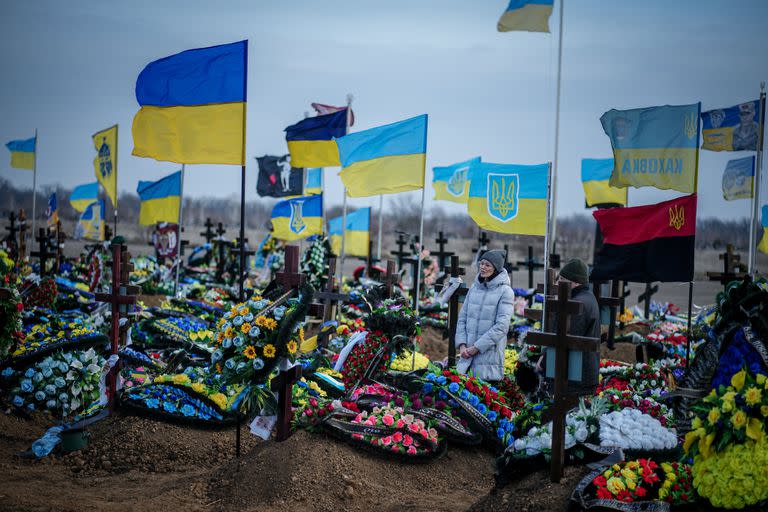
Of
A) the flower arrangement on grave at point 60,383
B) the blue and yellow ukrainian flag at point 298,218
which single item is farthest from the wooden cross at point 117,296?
the blue and yellow ukrainian flag at point 298,218

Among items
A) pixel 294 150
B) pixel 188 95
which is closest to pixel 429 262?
pixel 294 150

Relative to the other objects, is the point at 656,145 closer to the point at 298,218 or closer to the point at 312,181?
the point at 298,218

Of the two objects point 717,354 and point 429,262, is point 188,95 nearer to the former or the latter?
point 717,354

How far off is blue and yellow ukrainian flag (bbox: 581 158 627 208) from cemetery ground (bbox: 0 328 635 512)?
11.6m

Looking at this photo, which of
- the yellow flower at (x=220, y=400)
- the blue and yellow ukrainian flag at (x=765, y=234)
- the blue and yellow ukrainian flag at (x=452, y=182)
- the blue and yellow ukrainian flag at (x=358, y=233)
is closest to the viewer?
the yellow flower at (x=220, y=400)

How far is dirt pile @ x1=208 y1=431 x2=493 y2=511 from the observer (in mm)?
5098

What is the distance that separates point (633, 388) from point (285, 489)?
4647 millimetres

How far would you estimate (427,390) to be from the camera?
6.72 meters

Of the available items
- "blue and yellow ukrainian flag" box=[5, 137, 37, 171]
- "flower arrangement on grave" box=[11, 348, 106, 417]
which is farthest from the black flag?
"flower arrangement on grave" box=[11, 348, 106, 417]

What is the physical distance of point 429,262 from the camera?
18688 millimetres

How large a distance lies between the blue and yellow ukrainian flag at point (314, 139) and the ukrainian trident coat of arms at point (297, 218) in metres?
2.88

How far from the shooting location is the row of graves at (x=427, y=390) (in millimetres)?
4066

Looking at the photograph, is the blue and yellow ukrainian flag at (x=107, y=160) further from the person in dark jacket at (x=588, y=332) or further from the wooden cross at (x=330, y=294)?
the person in dark jacket at (x=588, y=332)

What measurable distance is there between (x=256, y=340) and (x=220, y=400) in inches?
63.4
